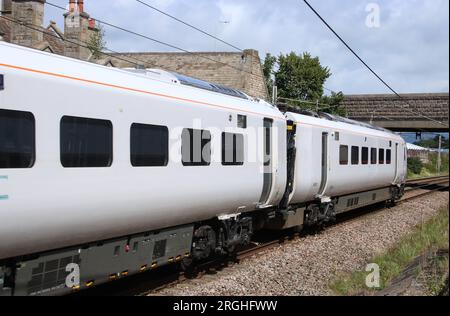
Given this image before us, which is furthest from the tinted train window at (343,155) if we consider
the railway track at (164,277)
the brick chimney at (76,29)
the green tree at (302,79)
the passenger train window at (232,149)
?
the green tree at (302,79)

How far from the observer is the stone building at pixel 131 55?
77.3 ft

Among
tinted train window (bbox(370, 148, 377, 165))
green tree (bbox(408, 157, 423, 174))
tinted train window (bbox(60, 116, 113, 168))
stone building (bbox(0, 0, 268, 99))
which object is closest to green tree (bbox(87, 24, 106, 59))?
stone building (bbox(0, 0, 268, 99))

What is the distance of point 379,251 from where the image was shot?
12016 mm

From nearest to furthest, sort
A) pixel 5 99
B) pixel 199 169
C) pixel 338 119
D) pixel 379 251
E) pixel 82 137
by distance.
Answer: pixel 5 99, pixel 82 137, pixel 199 169, pixel 379 251, pixel 338 119

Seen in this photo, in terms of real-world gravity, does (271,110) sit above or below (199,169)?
above

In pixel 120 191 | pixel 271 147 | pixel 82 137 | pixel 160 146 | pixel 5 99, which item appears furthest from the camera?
pixel 271 147

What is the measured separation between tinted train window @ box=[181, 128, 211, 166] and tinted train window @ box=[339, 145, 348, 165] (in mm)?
7132

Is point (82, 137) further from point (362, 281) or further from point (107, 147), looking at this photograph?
point (362, 281)

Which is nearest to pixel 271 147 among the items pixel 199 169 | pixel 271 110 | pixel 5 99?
pixel 271 110

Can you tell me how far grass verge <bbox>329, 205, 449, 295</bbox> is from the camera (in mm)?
8383

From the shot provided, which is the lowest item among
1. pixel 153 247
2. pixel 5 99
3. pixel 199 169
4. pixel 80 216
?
pixel 153 247

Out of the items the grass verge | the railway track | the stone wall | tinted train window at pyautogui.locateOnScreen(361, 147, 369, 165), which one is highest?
the stone wall

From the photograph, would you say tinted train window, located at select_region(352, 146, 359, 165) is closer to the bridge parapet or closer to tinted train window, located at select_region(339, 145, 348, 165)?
tinted train window, located at select_region(339, 145, 348, 165)
